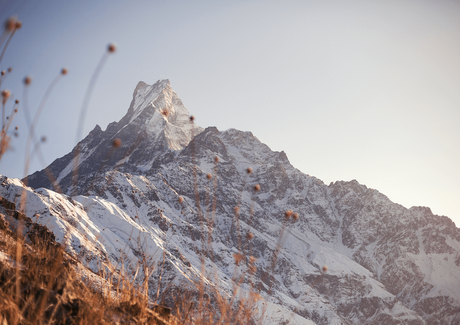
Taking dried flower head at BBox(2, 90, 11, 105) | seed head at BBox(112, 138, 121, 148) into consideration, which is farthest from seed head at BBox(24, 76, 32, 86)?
seed head at BBox(112, 138, 121, 148)

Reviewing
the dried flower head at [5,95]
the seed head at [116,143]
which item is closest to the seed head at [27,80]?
the dried flower head at [5,95]

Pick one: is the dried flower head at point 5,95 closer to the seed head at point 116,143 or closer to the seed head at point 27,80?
the seed head at point 27,80

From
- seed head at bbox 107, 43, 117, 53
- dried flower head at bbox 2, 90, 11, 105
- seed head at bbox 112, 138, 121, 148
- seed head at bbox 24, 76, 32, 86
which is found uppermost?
seed head at bbox 107, 43, 117, 53

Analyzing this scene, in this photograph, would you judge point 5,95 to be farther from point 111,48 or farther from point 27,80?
point 111,48

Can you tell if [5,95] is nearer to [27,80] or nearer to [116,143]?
[27,80]

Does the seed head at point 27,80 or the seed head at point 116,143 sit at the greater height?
the seed head at point 27,80

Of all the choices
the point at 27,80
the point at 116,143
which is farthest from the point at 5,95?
the point at 116,143

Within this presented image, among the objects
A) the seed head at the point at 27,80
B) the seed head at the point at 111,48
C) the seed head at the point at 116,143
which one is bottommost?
the seed head at the point at 116,143

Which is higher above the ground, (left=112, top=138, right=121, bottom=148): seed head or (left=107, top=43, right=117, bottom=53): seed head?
(left=107, top=43, right=117, bottom=53): seed head

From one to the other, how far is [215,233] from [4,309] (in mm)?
200437

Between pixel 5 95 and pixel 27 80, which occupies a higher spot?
pixel 27 80

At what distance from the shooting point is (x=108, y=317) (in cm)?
292

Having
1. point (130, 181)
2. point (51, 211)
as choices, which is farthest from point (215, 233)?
point (51, 211)

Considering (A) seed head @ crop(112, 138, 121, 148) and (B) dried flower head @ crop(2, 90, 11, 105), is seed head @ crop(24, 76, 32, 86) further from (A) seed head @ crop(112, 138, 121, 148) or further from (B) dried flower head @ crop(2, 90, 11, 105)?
(A) seed head @ crop(112, 138, 121, 148)
